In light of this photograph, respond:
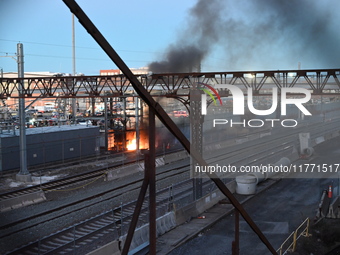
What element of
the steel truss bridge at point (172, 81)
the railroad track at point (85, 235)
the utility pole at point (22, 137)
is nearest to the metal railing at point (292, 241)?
the railroad track at point (85, 235)

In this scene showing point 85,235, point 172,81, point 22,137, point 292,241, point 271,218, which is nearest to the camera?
point 85,235

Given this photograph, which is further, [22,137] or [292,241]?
[22,137]

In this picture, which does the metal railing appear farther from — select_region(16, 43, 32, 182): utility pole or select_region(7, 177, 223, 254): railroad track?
select_region(16, 43, 32, 182): utility pole

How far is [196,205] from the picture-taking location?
14008 millimetres

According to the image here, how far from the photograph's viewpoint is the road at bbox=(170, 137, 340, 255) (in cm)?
1102

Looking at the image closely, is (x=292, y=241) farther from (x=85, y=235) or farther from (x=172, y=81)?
(x=172, y=81)

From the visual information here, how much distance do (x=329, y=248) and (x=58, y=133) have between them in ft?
52.0

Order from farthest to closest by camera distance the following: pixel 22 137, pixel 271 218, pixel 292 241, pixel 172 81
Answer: pixel 172 81
pixel 22 137
pixel 271 218
pixel 292 241

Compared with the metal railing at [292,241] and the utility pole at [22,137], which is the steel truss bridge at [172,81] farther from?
the metal railing at [292,241]

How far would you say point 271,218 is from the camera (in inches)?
542

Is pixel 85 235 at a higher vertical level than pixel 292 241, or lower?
Result: higher

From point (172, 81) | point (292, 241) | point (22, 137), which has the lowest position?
point (292, 241)

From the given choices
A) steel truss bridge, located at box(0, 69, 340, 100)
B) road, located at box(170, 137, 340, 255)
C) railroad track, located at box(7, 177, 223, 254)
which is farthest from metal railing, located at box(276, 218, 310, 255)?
steel truss bridge, located at box(0, 69, 340, 100)

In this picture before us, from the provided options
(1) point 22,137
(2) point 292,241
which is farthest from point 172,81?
(2) point 292,241
